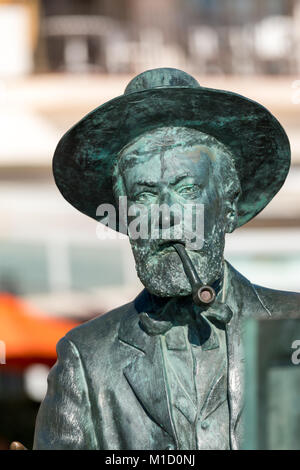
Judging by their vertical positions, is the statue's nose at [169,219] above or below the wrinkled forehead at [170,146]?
below

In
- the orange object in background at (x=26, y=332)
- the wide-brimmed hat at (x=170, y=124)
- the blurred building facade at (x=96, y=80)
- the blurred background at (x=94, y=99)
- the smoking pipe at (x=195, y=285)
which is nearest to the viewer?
the smoking pipe at (x=195, y=285)

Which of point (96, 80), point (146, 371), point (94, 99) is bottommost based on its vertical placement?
point (146, 371)

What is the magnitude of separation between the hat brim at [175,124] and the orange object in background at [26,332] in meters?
4.60

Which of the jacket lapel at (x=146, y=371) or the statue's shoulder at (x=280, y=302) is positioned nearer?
the jacket lapel at (x=146, y=371)

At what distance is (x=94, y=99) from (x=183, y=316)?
7.66 m

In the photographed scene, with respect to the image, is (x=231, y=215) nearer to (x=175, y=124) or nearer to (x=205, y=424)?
(x=175, y=124)

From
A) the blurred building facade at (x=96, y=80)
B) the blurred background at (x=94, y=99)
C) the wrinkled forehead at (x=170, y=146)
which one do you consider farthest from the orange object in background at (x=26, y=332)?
the wrinkled forehead at (x=170, y=146)

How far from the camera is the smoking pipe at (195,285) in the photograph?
2.70 meters

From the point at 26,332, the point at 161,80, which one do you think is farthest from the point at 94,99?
the point at 161,80

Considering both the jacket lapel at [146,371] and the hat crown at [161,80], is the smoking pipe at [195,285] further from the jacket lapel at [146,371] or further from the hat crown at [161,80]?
the hat crown at [161,80]

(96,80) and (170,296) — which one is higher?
(96,80)

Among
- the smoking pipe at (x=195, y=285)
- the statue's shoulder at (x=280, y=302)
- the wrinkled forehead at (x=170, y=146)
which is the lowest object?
the statue's shoulder at (x=280, y=302)

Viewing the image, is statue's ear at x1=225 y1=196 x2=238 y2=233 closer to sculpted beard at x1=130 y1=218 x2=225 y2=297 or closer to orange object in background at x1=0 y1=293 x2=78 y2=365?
sculpted beard at x1=130 y1=218 x2=225 y2=297

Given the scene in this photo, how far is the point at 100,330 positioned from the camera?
2949mm
